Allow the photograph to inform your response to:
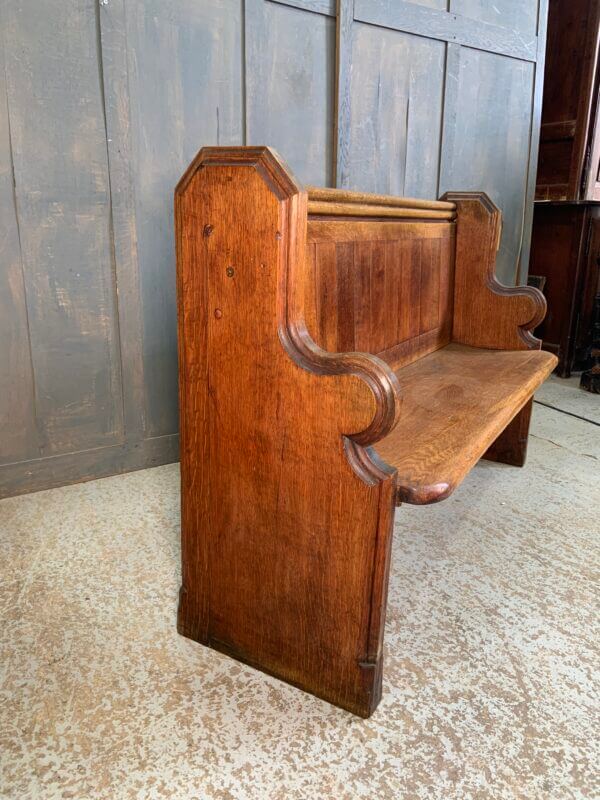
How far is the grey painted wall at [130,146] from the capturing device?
2.23 meters

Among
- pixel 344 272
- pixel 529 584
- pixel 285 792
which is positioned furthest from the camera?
pixel 529 584

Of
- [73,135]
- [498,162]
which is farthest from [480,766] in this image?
[498,162]

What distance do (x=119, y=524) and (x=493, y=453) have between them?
1.62m

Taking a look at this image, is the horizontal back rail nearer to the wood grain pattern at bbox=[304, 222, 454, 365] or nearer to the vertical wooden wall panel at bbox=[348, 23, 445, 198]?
the wood grain pattern at bbox=[304, 222, 454, 365]

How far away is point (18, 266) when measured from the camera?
2.27m

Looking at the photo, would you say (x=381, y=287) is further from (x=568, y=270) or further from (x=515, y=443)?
(x=568, y=270)

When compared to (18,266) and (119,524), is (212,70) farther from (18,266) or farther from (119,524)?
(119,524)

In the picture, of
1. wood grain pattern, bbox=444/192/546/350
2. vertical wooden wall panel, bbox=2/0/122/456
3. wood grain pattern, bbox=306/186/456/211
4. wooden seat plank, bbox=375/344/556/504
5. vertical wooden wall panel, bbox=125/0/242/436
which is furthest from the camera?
wood grain pattern, bbox=444/192/546/350

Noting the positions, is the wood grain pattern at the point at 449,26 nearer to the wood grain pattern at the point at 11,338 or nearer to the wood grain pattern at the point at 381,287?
the wood grain pattern at the point at 381,287

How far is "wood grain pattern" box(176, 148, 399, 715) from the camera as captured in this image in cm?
124

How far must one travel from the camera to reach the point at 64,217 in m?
2.32

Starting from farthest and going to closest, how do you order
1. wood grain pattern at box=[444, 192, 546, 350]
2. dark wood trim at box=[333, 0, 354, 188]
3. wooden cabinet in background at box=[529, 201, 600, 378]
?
wooden cabinet in background at box=[529, 201, 600, 378]
dark wood trim at box=[333, 0, 354, 188]
wood grain pattern at box=[444, 192, 546, 350]

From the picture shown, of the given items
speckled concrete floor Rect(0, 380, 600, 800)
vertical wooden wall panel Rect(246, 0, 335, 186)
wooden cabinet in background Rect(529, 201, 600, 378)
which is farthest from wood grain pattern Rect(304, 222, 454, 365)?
wooden cabinet in background Rect(529, 201, 600, 378)

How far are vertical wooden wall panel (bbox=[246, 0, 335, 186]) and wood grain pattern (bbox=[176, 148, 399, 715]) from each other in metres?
1.56
